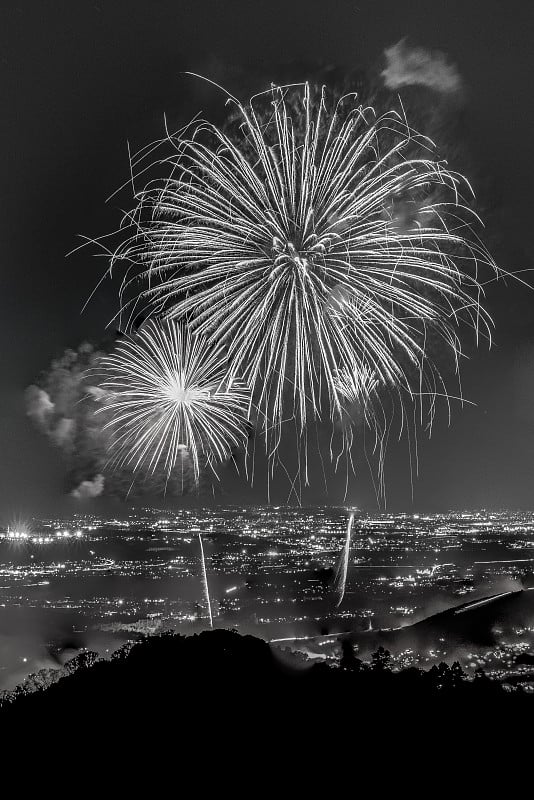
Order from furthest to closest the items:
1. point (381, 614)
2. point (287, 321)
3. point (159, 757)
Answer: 1. point (381, 614)
2. point (287, 321)
3. point (159, 757)

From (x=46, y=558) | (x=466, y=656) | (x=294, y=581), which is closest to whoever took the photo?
(x=466, y=656)

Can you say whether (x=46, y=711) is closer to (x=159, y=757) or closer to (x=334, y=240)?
(x=159, y=757)

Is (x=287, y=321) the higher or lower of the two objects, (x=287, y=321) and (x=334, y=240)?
the lower

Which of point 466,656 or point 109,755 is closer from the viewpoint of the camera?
point 109,755

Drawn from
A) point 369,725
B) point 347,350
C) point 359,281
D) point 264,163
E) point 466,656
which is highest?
point 264,163

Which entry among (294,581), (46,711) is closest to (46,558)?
(294,581)

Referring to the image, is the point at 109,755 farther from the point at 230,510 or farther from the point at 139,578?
the point at 230,510

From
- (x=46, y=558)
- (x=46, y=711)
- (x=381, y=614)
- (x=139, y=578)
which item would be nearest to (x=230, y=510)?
(x=46, y=558)
